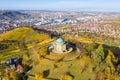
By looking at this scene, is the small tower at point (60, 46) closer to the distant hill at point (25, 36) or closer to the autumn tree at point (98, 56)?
the autumn tree at point (98, 56)

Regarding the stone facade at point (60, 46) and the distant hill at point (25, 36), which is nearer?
A: the stone facade at point (60, 46)

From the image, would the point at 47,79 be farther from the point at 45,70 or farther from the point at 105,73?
the point at 105,73

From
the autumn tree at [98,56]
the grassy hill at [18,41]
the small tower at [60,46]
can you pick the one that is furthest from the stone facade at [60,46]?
the grassy hill at [18,41]

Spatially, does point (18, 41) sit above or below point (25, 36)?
below

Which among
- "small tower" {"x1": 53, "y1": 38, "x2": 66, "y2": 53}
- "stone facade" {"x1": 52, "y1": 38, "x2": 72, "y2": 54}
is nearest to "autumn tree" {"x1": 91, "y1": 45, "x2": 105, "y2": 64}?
"stone facade" {"x1": 52, "y1": 38, "x2": 72, "y2": 54}

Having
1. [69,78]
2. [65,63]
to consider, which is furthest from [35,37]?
[69,78]

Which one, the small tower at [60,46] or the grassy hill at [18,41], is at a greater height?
the small tower at [60,46]

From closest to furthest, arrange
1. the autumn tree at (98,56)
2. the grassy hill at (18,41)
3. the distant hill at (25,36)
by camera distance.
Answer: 1. the autumn tree at (98,56)
2. the grassy hill at (18,41)
3. the distant hill at (25,36)

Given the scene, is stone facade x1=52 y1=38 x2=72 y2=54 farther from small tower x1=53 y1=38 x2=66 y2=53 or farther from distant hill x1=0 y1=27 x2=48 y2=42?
distant hill x1=0 y1=27 x2=48 y2=42

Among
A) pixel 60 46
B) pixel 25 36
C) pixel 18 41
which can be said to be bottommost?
pixel 18 41

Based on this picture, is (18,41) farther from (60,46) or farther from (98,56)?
(98,56)

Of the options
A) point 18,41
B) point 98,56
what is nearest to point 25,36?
point 18,41

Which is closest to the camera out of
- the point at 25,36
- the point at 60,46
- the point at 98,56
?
the point at 98,56
